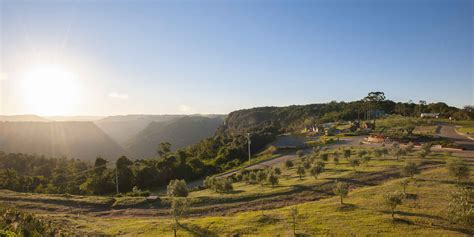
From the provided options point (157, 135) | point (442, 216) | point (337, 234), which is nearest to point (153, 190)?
point (337, 234)

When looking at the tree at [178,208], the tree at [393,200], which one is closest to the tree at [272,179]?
the tree at [178,208]

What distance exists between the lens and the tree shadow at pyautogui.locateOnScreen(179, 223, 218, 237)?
22794mm

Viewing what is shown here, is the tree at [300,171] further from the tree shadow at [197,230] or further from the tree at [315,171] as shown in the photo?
the tree shadow at [197,230]

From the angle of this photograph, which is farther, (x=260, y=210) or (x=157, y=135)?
(x=157, y=135)

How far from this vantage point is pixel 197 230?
23.8 meters

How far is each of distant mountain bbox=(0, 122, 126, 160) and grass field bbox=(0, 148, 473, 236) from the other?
113044 mm

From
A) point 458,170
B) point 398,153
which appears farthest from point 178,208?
point 398,153

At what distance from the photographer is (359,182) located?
117 feet

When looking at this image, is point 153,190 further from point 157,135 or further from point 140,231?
point 157,135

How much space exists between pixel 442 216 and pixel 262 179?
22741 millimetres

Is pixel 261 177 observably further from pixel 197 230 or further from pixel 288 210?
pixel 197 230

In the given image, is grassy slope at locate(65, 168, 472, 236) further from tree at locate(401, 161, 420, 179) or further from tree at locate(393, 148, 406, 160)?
tree at locate(393, 148, 406, 160)

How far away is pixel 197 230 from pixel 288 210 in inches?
350

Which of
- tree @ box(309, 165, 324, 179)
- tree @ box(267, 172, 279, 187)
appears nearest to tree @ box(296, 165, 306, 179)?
tree @ box(309, 165, 324, 179)
